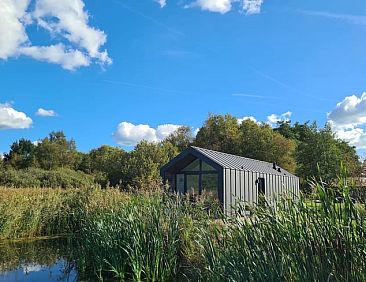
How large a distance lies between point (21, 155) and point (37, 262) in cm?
3205

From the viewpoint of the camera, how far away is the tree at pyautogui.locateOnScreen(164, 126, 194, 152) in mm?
35375

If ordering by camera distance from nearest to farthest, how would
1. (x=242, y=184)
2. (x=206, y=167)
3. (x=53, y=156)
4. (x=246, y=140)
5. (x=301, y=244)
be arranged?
(x=301, y=244) → (x=206, y=167) → (x=242, y=184) → (x=246, y=140) → (x=53, y=156)

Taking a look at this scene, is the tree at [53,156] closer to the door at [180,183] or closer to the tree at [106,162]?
the tree at [106,162]

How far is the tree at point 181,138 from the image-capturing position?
35.4m

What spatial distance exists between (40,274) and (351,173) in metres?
6.85

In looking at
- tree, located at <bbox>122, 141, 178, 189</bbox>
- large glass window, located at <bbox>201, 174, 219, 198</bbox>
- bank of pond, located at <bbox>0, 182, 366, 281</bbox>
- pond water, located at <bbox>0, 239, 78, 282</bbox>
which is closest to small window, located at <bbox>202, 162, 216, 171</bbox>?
large glass window, located at <bbox>201, 174, 219, 198</bbox>

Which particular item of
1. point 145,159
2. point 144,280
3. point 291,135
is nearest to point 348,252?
point 144,280

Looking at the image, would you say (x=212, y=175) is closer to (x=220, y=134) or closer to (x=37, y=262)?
(x=37, y=262)

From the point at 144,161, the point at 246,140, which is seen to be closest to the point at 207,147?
the point at 246,140

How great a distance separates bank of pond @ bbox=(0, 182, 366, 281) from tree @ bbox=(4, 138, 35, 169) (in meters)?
24.9

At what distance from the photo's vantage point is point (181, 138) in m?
35.6

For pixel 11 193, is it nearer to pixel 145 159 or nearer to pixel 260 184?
pixel 260 184

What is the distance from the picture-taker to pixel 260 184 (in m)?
16.1

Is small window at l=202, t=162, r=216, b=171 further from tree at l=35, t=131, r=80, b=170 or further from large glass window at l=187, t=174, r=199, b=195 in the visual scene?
tree at l=35, t=131, r=80, b=170
